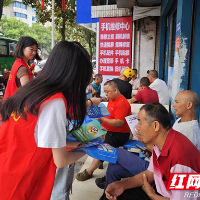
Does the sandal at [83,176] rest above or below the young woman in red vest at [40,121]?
below

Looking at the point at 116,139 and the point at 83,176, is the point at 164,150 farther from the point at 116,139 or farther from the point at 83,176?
the point at 83,176

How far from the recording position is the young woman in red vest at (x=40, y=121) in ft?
3.44

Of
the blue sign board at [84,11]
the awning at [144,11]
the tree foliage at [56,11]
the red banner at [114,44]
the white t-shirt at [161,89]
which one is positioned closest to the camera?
the white t-shirt at [161,89]

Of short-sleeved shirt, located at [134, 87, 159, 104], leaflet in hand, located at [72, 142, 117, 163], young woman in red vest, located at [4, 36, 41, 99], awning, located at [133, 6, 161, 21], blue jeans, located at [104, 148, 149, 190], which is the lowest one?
blue jeans, located at [104, 148, 149, 190]

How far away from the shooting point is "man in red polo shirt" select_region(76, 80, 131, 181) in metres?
2.86

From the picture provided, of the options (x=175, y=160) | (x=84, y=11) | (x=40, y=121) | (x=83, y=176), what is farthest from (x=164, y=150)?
(x=84, y=11)

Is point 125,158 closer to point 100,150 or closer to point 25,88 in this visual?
point 100,150

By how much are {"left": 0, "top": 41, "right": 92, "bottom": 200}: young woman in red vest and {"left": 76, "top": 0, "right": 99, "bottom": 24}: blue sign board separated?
25.7 feet

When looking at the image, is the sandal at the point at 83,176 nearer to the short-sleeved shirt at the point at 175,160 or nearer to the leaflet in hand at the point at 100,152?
the short-sleeved shirt at the point at 175,160

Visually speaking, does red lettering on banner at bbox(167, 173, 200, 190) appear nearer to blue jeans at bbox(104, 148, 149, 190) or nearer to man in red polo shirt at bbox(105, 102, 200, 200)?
man in red polo shirt at bbox(105, 102, 200, 200)

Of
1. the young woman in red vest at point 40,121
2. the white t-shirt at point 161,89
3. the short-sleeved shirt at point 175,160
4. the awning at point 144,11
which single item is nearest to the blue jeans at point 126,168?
the short-sleeved shirt at point 175,160

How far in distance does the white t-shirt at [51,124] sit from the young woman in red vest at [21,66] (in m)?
1.33

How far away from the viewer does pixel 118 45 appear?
7.51 meters

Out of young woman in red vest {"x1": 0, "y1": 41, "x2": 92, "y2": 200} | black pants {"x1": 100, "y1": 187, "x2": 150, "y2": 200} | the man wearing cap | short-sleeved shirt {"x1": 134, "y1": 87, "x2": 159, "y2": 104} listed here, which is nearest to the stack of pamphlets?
young woman in red vest {"x1": 0, "y1": 41, "x2": 92, "y2": 200}
